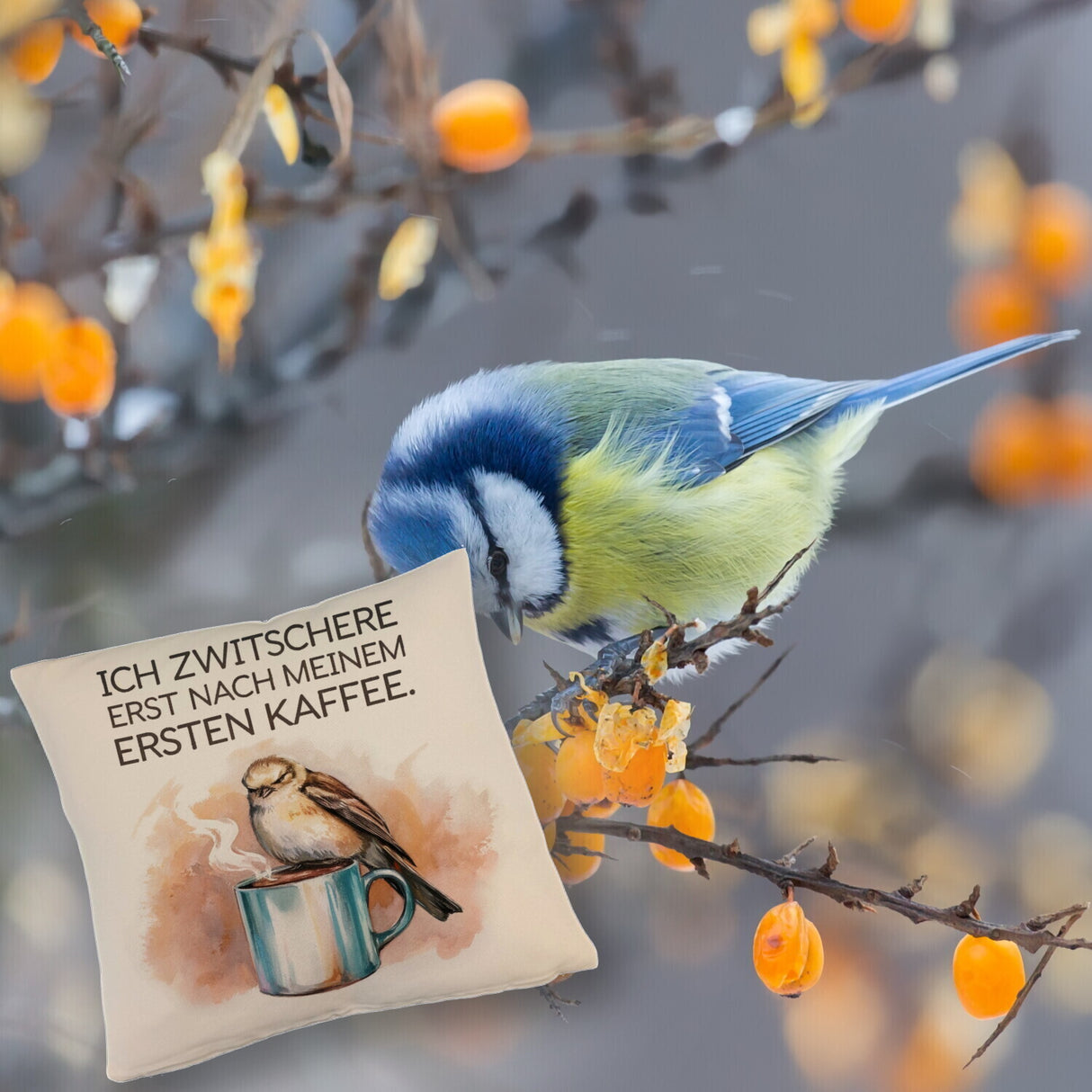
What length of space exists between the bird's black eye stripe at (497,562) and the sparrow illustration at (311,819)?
245 mm

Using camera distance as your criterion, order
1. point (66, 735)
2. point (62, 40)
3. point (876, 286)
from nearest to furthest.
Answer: point (66, 735)
point (62, 40)
point (876, 286)

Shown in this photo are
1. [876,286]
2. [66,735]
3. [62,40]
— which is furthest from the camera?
[876,286]

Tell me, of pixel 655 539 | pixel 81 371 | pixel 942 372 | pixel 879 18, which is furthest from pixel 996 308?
pixel 81 371

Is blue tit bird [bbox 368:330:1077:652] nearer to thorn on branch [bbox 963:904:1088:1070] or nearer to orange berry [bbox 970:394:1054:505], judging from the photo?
orange berry [bbox 970:394:1054:505]

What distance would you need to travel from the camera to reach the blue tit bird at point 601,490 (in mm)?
925

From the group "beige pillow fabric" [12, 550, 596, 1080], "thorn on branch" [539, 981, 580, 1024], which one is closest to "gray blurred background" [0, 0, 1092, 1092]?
"thorn on branch" [539, 981, 580, 1024]

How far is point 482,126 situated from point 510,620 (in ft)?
1.52

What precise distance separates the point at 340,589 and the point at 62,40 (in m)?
0.55

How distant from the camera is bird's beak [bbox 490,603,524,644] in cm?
94

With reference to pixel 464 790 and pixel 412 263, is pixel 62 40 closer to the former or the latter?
pixel 412 263

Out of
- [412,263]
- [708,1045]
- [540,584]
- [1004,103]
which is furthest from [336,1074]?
[1004,103]

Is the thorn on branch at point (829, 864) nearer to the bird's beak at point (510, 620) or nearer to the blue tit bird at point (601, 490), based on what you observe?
the blue tit bird at point (601, 490)

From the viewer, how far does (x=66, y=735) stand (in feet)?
2.55

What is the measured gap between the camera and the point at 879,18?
39.1 inches
